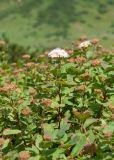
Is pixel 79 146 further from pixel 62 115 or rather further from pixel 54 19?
pixel 54 19

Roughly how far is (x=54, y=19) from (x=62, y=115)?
5975 inches

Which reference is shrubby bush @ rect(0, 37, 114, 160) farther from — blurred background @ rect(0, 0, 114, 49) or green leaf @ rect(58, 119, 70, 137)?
blurred background @ rect(0, 0, 114, 49)

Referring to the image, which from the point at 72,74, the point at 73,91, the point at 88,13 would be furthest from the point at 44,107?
the point at 88,13

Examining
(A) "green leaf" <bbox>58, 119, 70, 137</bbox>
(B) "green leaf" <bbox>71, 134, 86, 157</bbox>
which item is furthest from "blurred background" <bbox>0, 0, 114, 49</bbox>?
(B) "green leaf" <bbox>71, 134, 86, 157</bbox>

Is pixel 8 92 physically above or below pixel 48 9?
below

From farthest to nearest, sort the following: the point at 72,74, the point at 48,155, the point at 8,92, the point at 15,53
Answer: the point at 15,53 → the point at 72,74 → the point at 8,92 → the point at 48,155

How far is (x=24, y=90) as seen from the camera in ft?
22.6

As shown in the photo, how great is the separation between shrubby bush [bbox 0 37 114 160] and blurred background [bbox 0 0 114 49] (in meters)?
124

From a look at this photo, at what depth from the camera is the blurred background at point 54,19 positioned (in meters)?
140

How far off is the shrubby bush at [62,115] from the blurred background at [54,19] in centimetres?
12394

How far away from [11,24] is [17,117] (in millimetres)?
154451

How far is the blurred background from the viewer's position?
140 m

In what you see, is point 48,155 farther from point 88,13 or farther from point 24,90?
point 88,13

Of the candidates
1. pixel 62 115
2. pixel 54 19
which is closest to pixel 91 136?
pixel 62 115
